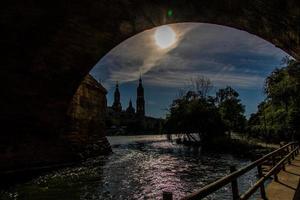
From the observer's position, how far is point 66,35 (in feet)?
36.5

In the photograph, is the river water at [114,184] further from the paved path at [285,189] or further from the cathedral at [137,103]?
the cathedral at [137,103]

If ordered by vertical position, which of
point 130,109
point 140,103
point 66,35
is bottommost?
point 66,35

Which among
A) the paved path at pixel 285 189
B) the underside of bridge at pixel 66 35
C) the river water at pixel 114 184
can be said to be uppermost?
the underside of bridge at pixel 66 35

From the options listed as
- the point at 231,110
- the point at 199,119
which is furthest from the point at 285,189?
the point at 231,110

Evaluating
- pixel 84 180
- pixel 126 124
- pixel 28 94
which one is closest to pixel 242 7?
pixel 84 180

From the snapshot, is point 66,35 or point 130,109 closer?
point 66,35

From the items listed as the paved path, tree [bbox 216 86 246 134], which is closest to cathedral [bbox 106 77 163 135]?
tree [bbox 216 86 246 134]

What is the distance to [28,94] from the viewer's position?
14.6m

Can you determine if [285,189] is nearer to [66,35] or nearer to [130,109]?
[66,35]

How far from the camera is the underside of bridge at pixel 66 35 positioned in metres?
5.94

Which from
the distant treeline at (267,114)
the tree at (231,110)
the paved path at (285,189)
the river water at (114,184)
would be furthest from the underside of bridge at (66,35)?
the tree at (231,110)

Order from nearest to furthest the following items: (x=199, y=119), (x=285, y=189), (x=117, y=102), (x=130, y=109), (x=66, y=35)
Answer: (x=285, y=189) < (x=66, y=35) < (x=199, y=119) < (x=117, y=102) < (x=130, y=109)

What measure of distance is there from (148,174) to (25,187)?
21.4ft

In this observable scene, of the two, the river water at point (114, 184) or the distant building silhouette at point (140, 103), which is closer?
the river water at point (114, 184)
